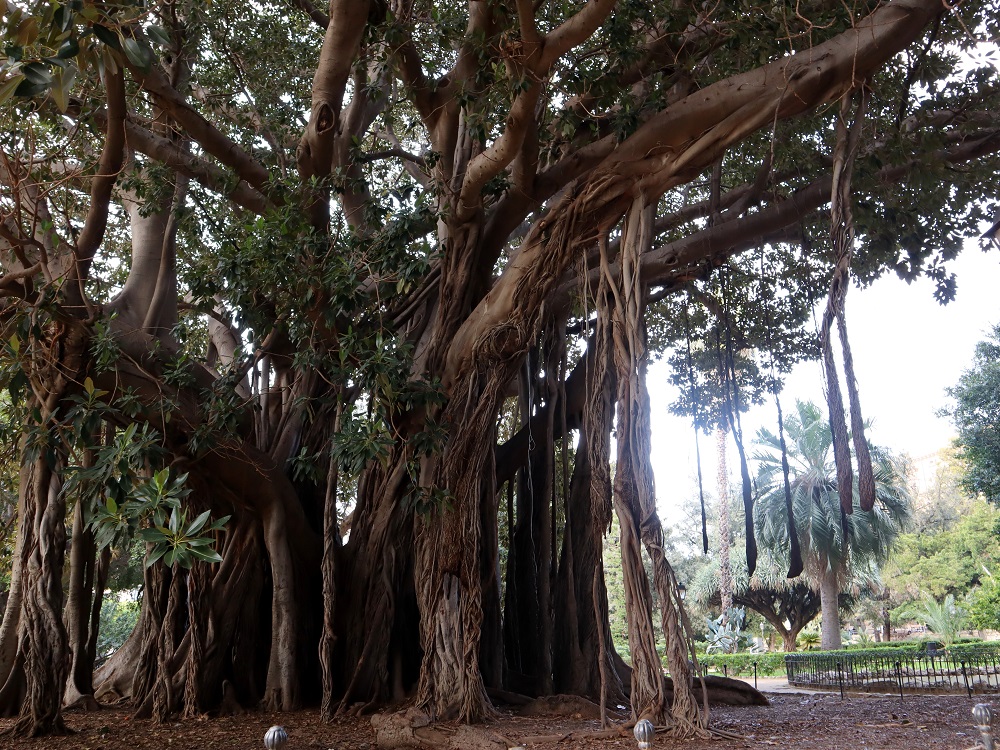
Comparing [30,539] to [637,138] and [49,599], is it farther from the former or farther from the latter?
[637,138]

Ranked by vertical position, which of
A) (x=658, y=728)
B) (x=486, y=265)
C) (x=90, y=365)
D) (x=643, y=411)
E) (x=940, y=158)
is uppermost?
(x=940, y=158)

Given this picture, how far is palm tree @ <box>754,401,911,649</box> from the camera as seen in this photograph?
16.3m

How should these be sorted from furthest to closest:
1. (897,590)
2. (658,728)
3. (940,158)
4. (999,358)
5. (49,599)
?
(897,590) → (999,358) → (940,158) → (49,599) → (658,728)

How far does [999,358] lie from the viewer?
483 inches

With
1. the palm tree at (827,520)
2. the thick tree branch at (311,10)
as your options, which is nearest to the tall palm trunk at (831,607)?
the palm tree at (827,520)

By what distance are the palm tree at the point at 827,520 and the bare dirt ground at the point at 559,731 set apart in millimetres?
10627

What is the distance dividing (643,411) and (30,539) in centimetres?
378

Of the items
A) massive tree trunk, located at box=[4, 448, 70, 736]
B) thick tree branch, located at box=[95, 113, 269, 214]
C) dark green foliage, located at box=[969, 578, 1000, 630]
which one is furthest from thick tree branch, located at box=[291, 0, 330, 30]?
dark green foliage, located at box=[969, 578, 1000, 630]

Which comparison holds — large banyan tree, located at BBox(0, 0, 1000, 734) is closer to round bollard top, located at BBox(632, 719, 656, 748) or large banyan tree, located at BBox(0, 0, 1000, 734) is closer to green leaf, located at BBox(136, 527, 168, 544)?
round bollard top, located at BBox(632, 719, 656, 748)

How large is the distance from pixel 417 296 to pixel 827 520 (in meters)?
12.9

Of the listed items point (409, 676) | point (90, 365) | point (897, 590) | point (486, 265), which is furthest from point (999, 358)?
point (897, 590)

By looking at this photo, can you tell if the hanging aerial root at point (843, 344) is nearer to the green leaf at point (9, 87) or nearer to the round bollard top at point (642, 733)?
A: the round bollard top at point (642, 733)

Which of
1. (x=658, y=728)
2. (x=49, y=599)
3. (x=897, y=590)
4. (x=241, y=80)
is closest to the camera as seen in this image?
(x=658, y=728)

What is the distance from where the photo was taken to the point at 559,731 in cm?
448
